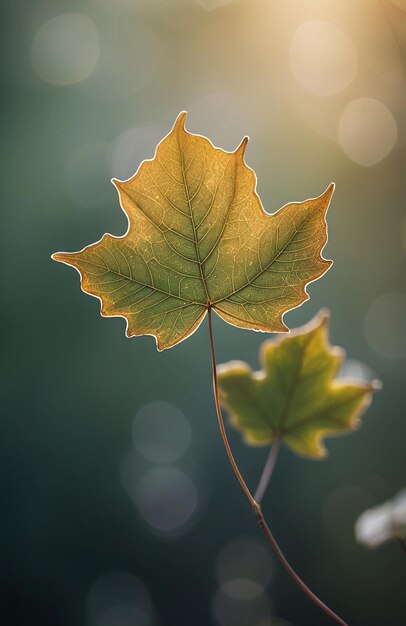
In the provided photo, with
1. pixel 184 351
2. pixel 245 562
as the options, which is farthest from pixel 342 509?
pixel 184 351

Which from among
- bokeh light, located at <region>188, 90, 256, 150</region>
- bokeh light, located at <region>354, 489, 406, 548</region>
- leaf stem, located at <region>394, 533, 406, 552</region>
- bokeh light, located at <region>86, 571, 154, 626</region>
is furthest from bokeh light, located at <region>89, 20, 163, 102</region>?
leaf stem, located at <region>394, 533, 406, 552</region>

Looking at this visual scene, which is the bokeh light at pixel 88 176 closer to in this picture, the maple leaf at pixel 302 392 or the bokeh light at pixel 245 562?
the bokeh light at pixel 245 562

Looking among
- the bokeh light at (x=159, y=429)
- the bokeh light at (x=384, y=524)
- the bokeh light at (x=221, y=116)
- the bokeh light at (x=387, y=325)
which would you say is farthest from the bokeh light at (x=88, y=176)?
the bokeh light at (x=384, y=524)

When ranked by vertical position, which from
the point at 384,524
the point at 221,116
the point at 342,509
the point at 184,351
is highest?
the point at 221,116

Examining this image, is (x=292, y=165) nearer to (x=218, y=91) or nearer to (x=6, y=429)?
(x=218, y=91)

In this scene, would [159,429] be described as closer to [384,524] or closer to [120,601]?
[120,601]
